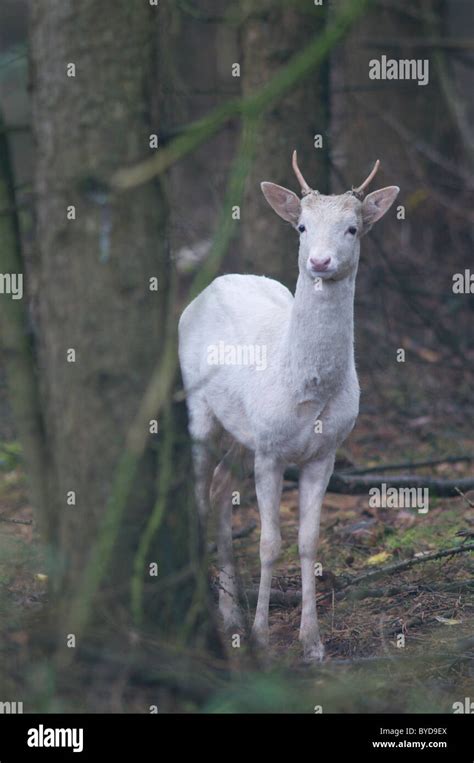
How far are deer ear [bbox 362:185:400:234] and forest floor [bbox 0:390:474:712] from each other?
1970mm

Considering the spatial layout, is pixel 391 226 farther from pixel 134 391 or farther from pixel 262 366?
pixel 134 391

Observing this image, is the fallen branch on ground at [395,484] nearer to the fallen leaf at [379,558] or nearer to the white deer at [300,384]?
the fallen leaf at [379,558]

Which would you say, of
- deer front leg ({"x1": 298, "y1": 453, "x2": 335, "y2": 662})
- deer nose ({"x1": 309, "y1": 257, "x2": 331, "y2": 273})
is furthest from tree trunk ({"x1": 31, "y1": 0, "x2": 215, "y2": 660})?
deer front leg ({"x1": 298, "y1": 453, "x2": 335, "y2": 662})

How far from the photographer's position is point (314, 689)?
4301 millimetres

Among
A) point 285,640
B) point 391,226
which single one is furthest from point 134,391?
point 391,226

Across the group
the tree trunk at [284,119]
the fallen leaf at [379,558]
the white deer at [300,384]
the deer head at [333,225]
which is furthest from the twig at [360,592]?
the tree trunk at [284,119]

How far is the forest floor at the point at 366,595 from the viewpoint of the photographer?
4438 millimetres

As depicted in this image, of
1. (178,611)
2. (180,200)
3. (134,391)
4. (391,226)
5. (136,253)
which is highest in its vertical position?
(180,200)

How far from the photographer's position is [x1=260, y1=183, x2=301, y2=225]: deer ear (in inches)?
225

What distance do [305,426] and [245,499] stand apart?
218 cm

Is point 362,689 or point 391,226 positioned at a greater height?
point 391,226

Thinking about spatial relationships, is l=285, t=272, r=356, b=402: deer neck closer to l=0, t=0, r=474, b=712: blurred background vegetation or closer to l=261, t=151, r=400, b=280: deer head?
l=261, t=151, r=400, b=280: deer head

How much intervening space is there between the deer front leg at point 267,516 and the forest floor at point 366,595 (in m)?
0.28

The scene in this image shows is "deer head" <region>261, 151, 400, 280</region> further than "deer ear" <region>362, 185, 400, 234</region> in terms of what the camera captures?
No
